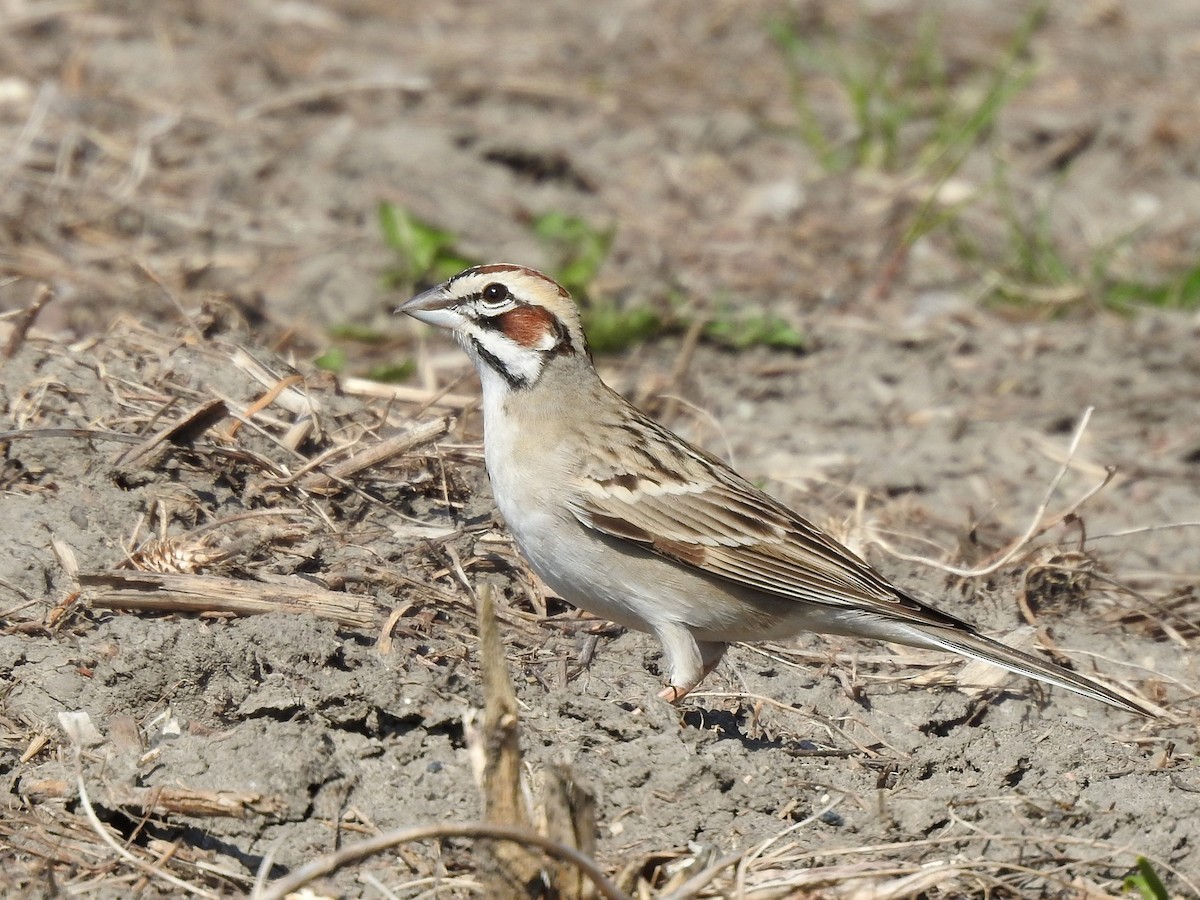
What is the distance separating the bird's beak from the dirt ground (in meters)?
0.48

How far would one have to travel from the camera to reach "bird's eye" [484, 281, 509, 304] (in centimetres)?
561

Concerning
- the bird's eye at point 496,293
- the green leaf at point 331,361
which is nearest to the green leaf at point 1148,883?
the bird's eye at point 496,293

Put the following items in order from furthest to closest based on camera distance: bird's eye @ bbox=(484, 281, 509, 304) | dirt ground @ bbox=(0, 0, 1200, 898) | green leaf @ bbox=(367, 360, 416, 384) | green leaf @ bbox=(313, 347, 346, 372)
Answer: green leaf @ bbox=(367, 360, 416, 384) → green leaf @ bbox=(313, 347, 346, 372) → bird's eye @ bbox=(484, 281, 509, 304) → dirt ground @ bbox=(0, 0, 1200, 898)

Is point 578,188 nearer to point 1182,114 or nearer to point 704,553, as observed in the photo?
point 1182,114

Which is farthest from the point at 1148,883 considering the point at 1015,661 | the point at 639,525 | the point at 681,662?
the point at 639,525

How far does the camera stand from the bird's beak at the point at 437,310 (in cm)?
565

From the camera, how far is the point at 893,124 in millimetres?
10352

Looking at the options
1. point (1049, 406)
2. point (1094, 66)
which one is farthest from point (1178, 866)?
point (1094, 66)

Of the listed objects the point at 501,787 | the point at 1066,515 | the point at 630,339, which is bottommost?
the point at 630,339

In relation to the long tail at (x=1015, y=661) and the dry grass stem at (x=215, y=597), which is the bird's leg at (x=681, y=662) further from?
the dry grass stem at (x=215, y=597)

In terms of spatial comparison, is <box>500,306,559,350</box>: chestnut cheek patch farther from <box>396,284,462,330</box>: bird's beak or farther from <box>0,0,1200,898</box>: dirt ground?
<box>0,0,1200,898</box>: dirt ground

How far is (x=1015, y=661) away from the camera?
5.12 m

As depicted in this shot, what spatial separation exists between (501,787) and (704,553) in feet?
5.84

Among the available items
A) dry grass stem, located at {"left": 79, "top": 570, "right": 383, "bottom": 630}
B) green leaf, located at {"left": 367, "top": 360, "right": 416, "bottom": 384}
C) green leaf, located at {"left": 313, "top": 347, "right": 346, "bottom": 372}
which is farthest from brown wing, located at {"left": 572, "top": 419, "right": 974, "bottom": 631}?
green leaf, located at {"left": 367, "top": 360, "right": 416, "bottom": 384}
